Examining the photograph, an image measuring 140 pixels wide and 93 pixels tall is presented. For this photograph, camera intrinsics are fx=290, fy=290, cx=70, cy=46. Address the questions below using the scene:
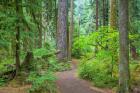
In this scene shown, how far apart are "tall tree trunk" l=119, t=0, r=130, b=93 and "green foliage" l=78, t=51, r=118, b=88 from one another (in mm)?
1602

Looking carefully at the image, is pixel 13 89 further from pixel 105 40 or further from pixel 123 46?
pixel 105 40

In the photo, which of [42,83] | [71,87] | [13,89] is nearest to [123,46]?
[71,87]

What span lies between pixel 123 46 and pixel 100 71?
3043 mm

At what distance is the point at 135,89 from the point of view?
1255 centimetres

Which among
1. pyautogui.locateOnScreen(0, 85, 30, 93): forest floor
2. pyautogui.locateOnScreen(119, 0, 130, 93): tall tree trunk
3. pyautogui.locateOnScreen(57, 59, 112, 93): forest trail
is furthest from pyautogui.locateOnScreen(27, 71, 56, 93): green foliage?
pyautogui.locateOnScreen(119, 0, 130, 93): tall tree trunk

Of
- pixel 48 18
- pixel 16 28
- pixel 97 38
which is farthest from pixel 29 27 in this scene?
pixel 48 18

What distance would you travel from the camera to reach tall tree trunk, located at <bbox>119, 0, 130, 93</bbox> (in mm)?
11383

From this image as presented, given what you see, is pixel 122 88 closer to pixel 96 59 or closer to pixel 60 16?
pixel 96 59

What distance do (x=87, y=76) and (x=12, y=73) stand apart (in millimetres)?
4270

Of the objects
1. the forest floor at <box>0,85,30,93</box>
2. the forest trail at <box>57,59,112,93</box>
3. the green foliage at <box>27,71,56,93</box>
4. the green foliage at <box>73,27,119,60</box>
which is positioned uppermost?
the green foliage at <box>73,27,119,60</box>

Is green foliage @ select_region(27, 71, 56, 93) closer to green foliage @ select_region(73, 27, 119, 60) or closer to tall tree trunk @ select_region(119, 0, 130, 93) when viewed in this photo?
tall tree trunk @ select_region(119, 0, 130, 93)

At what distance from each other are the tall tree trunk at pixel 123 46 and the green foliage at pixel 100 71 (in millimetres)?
1602

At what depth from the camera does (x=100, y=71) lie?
1427cm

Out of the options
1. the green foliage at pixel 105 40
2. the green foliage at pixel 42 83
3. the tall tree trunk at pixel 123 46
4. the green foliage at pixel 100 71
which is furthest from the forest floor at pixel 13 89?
the green foliage at pixel 105 40
